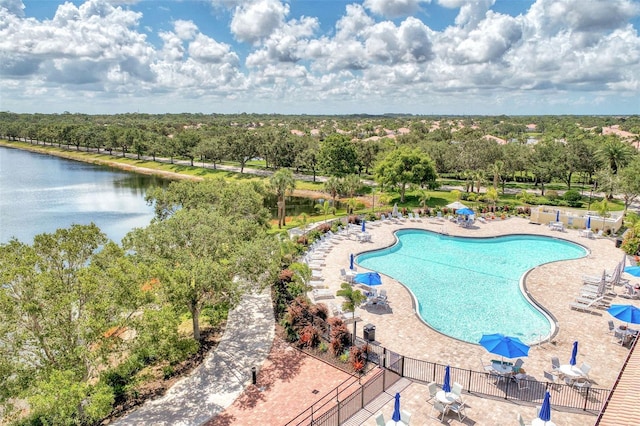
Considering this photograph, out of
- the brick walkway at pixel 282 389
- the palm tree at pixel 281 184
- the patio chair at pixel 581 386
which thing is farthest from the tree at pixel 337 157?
the patio chair at pixel 581 386

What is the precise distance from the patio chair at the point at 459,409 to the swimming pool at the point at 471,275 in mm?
5790

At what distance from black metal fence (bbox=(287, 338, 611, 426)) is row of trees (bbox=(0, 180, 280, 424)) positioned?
5625 millimetres

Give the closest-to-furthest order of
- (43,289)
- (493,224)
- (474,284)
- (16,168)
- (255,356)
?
(43,289) < (255,356) < (474,284) < (493,224) < (16,168)

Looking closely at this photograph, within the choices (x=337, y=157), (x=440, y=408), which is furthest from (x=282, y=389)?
(x=337, y=157)

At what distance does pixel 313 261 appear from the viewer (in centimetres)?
2881

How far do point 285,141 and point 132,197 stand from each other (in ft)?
98.5

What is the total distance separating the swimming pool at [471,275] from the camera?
834 inches

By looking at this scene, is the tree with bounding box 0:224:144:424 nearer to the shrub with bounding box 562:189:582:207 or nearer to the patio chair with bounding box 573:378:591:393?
Answer: the patio chair with bounding box 573:378:591:393

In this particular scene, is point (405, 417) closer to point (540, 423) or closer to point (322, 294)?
point (540, 423)

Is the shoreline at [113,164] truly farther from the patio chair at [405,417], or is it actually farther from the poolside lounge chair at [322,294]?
the patio chair at [405,417]

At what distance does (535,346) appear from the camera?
18094mm

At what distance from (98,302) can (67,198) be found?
58404 mm

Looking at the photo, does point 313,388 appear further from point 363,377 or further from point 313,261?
point 313,261

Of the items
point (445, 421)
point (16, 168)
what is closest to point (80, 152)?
point (16, 168)
